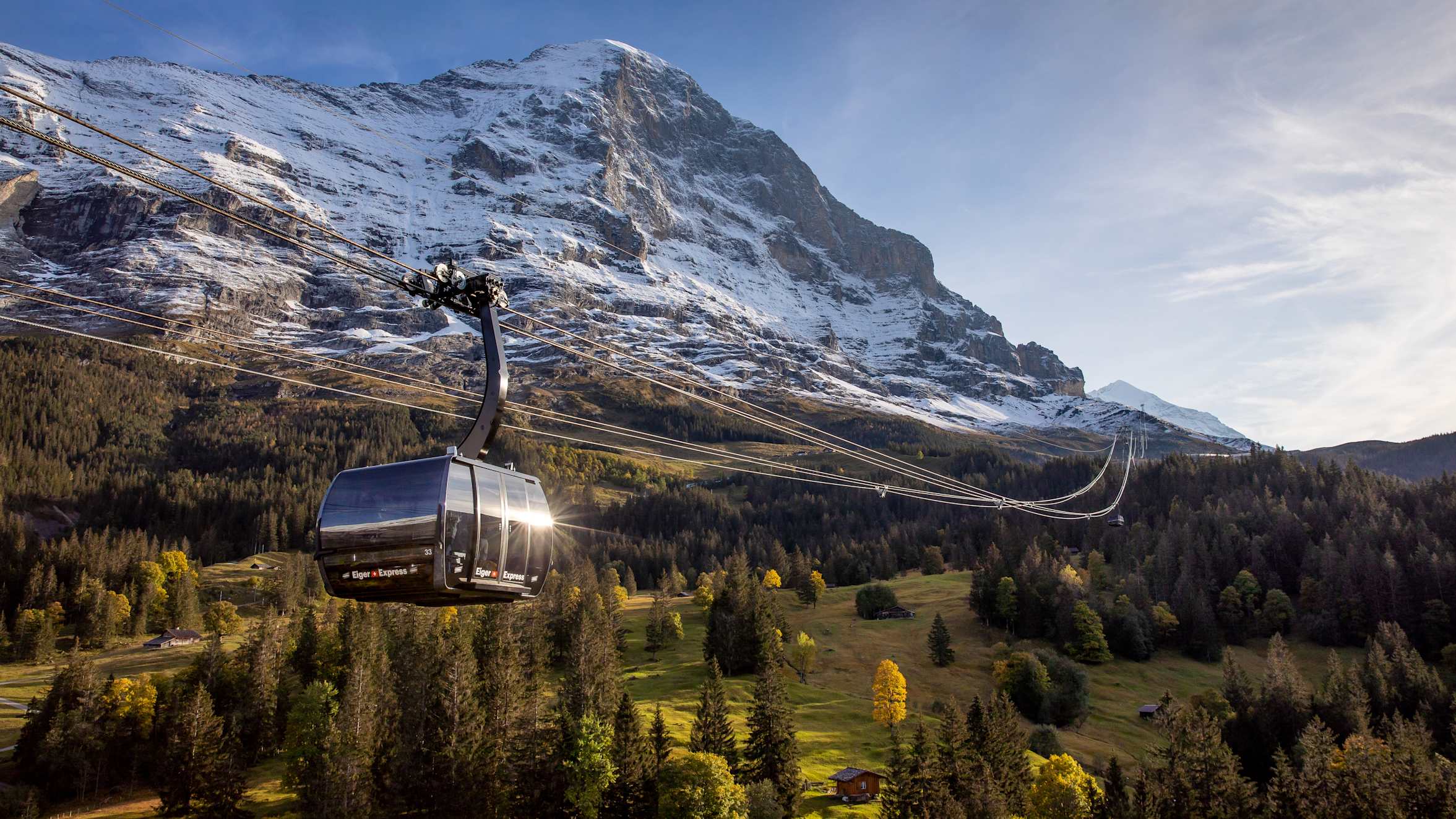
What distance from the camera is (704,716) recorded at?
206ft

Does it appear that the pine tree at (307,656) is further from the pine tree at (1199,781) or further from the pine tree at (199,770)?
the pine tree at (1199,781)

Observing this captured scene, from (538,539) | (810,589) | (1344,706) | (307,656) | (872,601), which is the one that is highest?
(538,539)

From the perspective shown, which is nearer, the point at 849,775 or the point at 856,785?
the point at 856,785

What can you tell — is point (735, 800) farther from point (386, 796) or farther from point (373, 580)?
point (373, 580)

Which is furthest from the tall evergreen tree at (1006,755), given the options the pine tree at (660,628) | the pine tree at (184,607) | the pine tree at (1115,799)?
the pine tree at (184,607)

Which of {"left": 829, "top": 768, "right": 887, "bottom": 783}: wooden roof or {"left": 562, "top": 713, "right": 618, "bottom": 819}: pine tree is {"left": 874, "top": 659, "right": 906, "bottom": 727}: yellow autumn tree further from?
{"left": 562, "top": 713, "right": 618, "bottom": 819}: pine tree

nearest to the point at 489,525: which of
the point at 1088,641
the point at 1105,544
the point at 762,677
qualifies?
the point at 762,677

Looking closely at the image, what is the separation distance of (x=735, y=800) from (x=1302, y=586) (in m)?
104

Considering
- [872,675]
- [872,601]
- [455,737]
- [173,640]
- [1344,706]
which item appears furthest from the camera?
[872,601]

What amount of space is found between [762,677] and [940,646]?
44.6 meters

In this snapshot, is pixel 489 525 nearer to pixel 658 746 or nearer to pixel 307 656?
pixel 658 746

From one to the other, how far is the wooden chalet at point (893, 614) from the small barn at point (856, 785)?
59680 millimetres

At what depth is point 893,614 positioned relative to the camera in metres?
122

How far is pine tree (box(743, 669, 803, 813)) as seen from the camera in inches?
2350
